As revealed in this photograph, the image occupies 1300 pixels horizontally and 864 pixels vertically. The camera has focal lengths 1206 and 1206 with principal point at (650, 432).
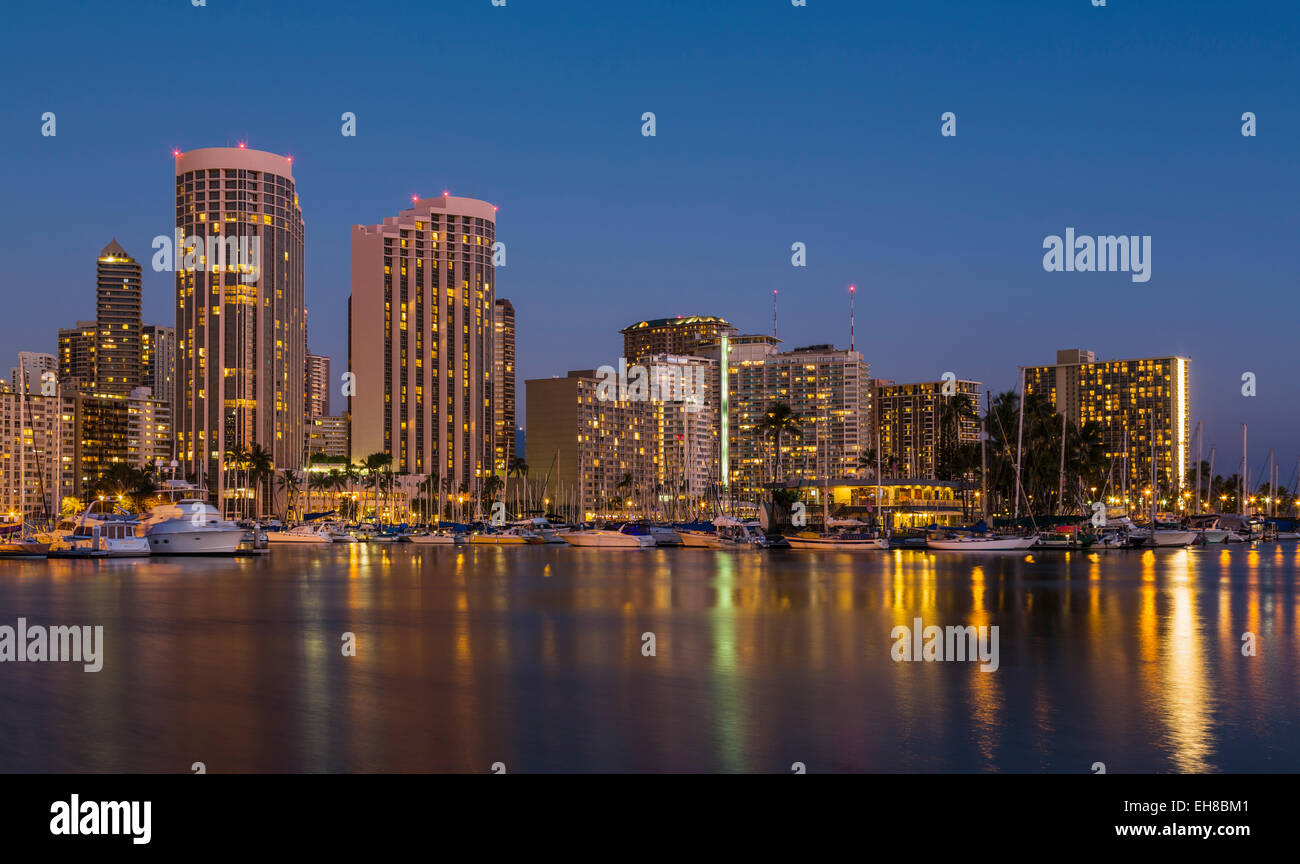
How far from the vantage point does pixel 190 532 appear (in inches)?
4200

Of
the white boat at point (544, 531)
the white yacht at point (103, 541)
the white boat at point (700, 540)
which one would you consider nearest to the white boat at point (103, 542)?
the white yacht at point (103, 541)

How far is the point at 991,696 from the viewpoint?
28531 mm

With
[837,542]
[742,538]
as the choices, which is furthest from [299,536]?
[837,542]

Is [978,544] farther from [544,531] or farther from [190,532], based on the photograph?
[190,532]

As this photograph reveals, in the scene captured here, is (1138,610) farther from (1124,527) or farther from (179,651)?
(1124,527)

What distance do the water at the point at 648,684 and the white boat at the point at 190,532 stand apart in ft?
139

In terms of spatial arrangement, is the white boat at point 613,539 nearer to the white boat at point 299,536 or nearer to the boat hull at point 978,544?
the white boat at point 299,536

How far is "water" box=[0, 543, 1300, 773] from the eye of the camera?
2261 cm

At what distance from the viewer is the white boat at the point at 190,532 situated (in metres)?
106

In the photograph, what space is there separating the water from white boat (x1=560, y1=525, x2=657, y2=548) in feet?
251

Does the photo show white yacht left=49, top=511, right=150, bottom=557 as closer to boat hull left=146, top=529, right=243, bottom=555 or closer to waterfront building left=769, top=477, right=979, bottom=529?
boat hull left=146, top=529, right=243, bottom=555

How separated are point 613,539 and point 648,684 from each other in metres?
115
